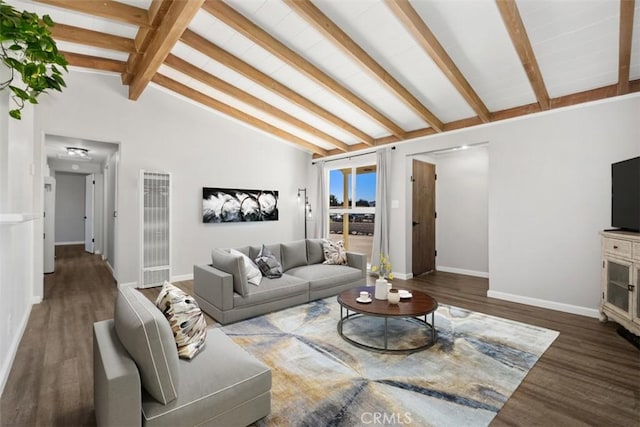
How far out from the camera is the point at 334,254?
486 centimetres

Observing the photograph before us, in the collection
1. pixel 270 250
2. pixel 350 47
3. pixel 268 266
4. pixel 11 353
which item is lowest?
pixel 11 353

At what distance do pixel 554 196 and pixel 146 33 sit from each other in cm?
555

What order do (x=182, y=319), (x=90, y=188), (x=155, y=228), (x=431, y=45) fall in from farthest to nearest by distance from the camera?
1. (x=90, y=188)
2. (x=155, y=228)
3. (x=431, y=45)
4. (x=182, y=319)

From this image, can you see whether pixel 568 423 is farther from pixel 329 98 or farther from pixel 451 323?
pixel 329 98

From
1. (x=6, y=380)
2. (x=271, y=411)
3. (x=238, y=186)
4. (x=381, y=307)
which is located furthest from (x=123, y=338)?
(x=238, y=186)

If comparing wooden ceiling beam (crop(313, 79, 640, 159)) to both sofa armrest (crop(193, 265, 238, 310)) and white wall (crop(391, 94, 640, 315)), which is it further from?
sofa armrest (crop(193, 265, 238, 310))

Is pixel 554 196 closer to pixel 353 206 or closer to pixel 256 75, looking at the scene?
pixel 353 206

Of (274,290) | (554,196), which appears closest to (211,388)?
(274,290)

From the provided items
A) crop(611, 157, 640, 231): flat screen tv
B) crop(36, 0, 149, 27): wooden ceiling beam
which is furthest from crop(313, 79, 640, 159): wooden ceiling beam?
crop(36, 0, 149, 27): wooden ceiling beam

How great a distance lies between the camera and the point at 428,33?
2.94 metres

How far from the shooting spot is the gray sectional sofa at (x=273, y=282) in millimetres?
3393

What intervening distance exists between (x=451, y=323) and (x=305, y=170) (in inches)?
202

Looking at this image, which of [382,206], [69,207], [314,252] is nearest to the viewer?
[314,252]

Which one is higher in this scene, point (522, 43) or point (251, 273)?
point (522, 43)
